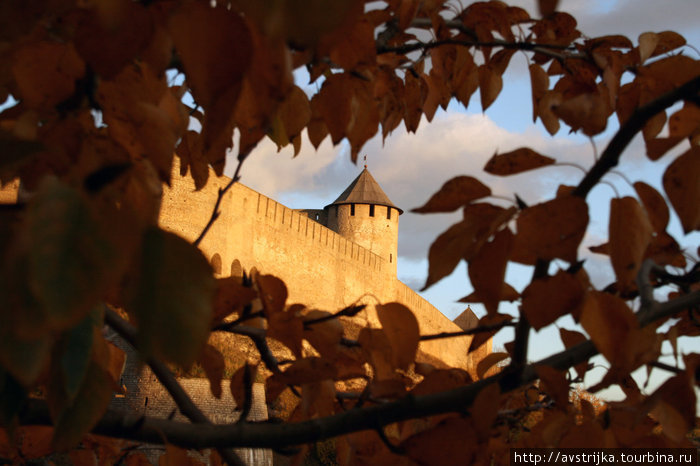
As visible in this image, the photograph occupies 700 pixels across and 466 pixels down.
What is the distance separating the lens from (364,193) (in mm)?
17953

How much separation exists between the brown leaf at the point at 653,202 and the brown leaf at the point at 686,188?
50 mm

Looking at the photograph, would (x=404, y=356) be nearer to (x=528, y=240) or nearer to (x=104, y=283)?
(x=528, y=240)

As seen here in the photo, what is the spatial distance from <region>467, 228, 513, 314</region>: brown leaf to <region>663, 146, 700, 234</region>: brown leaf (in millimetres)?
114

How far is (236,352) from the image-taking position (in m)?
8.44

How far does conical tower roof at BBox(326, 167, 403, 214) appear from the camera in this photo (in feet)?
58.2

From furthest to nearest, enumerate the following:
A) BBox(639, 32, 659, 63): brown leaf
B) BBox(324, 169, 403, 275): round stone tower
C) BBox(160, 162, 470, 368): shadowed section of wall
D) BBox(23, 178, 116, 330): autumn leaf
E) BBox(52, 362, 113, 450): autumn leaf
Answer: BBox(324, 169, 403, 275): round stone tower → BBox(160, 162, 470, 368): shadowed section of wall → BBox(639, 32, 659, 63): brown leaf → BBox(52, 362, 113, 450): autumn leaf → BBox(23, 178, 116, 330): autumn leaf

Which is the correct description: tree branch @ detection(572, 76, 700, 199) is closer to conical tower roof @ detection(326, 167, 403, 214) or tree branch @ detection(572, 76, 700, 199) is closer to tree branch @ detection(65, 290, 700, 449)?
tree branch @ detection(65, 290, 700, 449)

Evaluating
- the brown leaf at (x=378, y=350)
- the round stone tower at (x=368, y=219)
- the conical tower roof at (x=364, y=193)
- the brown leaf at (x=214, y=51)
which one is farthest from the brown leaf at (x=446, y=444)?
the conical tower roof at (x=364, y=193)

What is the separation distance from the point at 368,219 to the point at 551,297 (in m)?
17.1

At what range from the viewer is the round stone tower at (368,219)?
17.3m

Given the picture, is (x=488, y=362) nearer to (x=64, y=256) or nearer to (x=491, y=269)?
(x=491, y=269)

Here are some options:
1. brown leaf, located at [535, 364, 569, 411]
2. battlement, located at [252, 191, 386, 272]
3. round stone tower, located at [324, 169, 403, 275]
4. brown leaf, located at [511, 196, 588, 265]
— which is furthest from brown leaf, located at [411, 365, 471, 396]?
round stone tower, located at [324, 169, 403, 275]

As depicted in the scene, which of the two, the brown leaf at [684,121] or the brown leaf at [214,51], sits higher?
A: the brown leaf at [684,121]

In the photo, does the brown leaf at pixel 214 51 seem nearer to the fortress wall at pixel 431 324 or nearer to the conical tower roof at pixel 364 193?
the fortress wall at pixel 431 324
